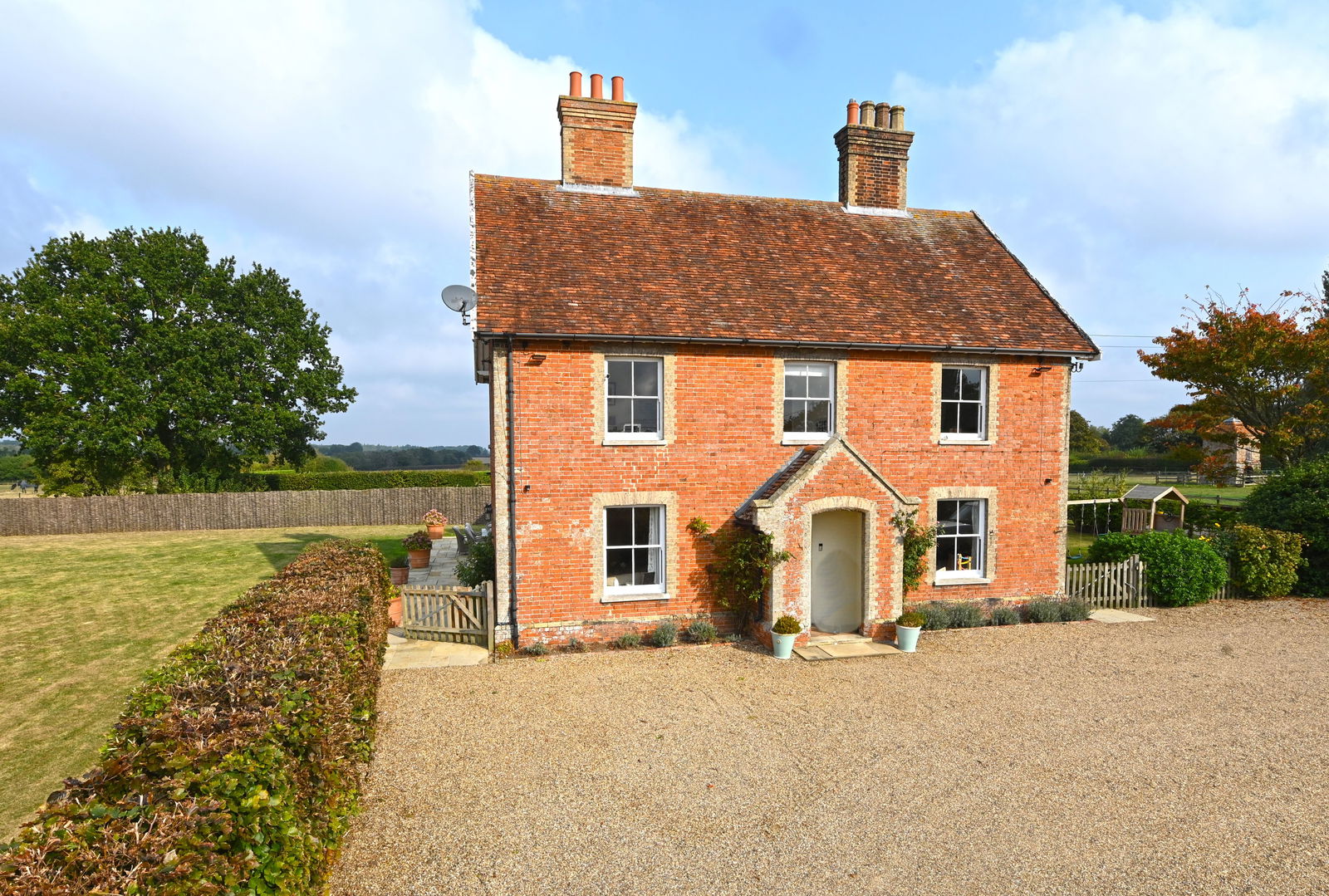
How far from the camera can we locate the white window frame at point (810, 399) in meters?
14.0

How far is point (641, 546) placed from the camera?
44.2 ft

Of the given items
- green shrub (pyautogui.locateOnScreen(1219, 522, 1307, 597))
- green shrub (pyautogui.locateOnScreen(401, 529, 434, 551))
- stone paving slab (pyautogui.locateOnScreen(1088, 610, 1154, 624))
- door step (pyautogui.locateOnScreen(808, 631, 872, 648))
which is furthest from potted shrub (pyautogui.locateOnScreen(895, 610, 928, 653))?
green shrub (pyautogui.locateOnScreen(401, 529, 434, 551))

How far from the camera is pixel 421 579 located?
65.1ft

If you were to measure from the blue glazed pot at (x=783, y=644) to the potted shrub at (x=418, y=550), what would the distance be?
1260cm

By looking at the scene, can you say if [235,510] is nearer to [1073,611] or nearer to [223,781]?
[223,781]

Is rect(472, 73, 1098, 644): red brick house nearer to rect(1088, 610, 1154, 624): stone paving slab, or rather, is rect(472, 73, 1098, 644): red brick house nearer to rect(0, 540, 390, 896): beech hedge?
rect(1088, 610, 1154, 624): stone paving slab

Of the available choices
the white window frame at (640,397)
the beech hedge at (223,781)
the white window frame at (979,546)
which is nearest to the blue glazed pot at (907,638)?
the white window frame at (979,546)

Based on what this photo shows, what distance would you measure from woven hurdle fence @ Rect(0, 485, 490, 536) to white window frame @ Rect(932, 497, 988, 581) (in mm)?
24730

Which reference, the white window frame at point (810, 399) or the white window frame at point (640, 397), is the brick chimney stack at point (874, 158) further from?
the white window frame at point (640, 397)

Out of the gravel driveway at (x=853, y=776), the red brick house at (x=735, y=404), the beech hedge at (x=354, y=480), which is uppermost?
the red brick house at (x=735, y=404)

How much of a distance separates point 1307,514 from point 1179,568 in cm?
444

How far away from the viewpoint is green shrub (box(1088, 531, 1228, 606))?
53.3 ft

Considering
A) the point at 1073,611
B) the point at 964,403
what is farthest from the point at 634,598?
the point at 1073,611

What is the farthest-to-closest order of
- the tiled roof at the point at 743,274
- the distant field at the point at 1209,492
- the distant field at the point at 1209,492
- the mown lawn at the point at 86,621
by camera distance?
the distant field at the point at 1209,492 < the distant field at the point at 1209,492 < the tiled roof at the point at 743,274 < the mown lawn at the point at 86,621
